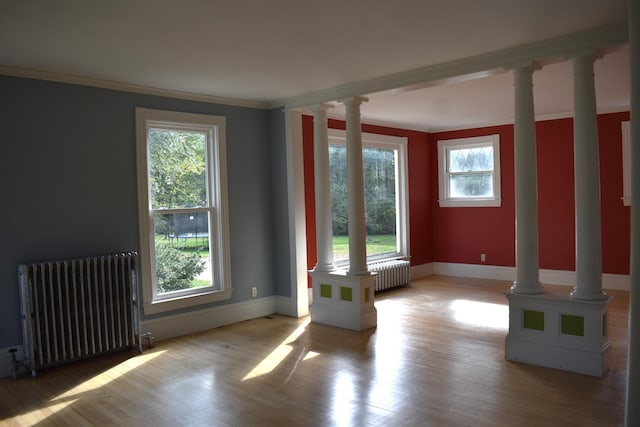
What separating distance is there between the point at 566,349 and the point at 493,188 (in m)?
4.77

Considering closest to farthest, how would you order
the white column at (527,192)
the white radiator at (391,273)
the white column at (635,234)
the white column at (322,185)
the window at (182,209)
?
1. the white column at (635,234)
2. the white column at (527,192)
3. the window at (182,209)
4. the white column at (322,185)
5. the white radiator at (391,273)

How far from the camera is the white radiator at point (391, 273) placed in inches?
295

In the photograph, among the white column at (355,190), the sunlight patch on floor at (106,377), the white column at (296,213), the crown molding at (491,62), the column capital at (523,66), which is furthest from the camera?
the white column at (296,213)

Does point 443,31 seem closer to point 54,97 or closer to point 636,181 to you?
point 636,181

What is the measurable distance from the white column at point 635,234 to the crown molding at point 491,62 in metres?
2.11

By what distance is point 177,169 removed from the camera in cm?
544

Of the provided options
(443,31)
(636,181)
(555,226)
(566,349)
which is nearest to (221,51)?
(443,31)

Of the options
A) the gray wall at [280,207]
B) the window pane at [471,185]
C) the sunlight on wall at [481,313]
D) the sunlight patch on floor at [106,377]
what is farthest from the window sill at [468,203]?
the sunlight patch on floor at [106,377]

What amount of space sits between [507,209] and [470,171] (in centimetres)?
90

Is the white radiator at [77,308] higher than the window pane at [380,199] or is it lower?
lower

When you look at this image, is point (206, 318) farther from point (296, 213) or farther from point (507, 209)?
point (507, 209)

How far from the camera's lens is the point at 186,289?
5539mm

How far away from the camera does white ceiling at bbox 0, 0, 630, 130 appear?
3078 mm

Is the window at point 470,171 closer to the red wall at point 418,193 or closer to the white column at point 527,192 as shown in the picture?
the red wall at point 418,193
